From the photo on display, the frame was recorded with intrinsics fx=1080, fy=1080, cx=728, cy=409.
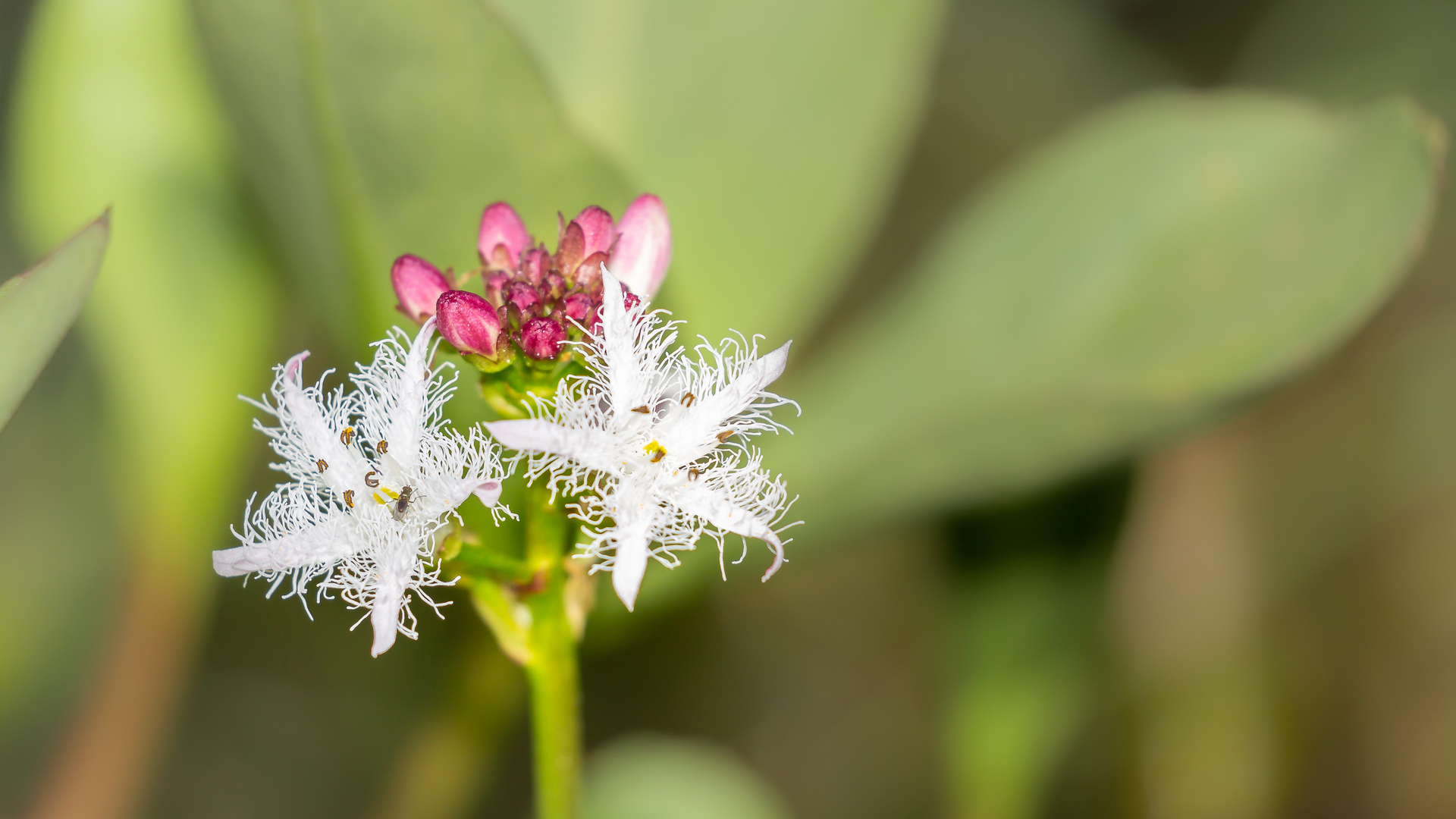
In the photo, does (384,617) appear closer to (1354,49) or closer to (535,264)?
(535,264)

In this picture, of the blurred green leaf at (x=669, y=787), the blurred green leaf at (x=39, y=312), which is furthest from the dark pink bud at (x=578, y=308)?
the blurred green leaf at (x=669, y=787)

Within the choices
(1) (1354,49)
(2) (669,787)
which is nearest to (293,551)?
(2) (669,787)

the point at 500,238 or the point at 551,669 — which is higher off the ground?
the point at 500,238

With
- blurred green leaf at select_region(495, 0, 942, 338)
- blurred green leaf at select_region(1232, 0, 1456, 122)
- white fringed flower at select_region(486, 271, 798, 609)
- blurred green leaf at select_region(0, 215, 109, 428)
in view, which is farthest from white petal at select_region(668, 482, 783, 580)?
blurred green leaf at select_region(1232, 0, 1456, 122)

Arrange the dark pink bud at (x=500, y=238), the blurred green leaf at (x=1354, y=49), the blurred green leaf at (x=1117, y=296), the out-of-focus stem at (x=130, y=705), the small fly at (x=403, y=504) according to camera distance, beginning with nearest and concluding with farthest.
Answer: the small fly at (x=403, y=504)
the dark pink bud at (x=500, y=238)
the blurred green leaf at (x=1117, y=296)
the out-of-focus stem at (x=130, y=705)
the blurred green leaf at (x=1354, y=49)

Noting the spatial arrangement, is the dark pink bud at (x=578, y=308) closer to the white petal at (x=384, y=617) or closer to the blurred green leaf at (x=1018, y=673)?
the white petal at (x=384, y=617)

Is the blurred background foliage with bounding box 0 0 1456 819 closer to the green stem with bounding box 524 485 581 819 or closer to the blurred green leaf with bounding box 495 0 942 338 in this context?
the blurred green leaf with bounding box 495 0 942 338

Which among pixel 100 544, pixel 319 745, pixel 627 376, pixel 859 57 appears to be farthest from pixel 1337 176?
pixel 100 544
